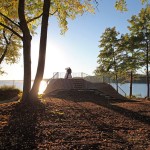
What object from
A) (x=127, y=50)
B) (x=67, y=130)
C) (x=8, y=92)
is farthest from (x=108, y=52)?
(x=67, y=130)

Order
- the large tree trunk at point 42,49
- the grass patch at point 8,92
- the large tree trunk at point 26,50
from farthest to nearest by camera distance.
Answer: the grass patch at point 8,92 < the large tree trunk at point 42,49 < the large tree trunk at point 26,50

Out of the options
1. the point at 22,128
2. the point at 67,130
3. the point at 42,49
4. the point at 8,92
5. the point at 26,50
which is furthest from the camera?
the point at 8,92

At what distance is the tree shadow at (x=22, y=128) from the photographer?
26.9 feet

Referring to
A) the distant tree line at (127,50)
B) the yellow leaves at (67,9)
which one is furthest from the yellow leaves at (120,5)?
the distant tree line at (127,50)

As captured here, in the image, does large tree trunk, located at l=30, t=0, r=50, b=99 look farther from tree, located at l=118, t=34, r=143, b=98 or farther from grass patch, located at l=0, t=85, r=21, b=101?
tree, located at l=118, t=34, r=143, b=98

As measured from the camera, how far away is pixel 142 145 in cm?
856

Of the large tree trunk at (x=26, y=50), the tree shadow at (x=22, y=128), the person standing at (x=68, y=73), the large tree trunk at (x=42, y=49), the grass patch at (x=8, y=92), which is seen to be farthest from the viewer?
the person standing at (x=68, y=73)

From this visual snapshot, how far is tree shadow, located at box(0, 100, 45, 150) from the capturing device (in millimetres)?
8203

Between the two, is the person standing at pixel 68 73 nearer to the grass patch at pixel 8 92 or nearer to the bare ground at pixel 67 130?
the grass patch at pixel 8 92

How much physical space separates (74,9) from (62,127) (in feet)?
35.9

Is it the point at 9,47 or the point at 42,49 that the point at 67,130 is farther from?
the point at 9,47

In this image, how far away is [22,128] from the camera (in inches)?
403

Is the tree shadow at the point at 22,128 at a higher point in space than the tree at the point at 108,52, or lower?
lower

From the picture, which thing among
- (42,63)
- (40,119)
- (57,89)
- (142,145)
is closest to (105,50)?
(57,89)
